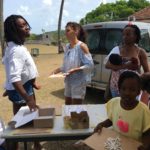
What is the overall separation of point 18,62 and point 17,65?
0.04 m

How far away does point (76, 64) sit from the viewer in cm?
486

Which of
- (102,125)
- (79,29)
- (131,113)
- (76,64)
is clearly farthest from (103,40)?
(131,113)

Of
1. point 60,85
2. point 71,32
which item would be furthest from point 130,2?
point 71,32

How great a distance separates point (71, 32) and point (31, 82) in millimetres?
1116

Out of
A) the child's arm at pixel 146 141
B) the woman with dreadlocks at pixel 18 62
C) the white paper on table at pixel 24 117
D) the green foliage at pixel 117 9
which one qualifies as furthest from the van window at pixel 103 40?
the green foliage at pixel 117 9

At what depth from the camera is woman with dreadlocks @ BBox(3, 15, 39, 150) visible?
3.71 m

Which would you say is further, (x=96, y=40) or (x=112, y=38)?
(x=96, y=40)

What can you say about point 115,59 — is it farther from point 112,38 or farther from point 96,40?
point 96,40

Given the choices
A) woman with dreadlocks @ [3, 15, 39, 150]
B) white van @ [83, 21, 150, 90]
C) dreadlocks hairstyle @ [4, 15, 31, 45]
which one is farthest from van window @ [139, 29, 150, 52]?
dreadlocks hairstyle @ [4, 15, 31, 45]

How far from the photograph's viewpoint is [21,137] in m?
3.16

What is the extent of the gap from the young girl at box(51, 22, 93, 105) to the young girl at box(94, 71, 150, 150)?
1.82 m

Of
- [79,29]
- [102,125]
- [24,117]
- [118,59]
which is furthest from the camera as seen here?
[79,29]

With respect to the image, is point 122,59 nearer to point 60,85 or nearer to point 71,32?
point 71,32

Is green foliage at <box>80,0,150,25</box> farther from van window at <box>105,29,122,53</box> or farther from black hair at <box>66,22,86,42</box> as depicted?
black hair at <box>66,22,86,42</box>
